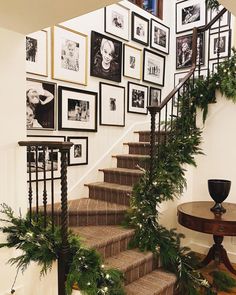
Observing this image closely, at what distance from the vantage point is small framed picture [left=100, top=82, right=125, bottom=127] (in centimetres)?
412

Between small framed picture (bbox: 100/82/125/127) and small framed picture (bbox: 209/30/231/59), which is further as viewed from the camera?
small framed picture (bbox: 209/30/231/59)

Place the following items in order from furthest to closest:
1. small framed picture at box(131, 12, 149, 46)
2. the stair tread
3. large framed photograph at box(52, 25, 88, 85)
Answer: small framed picture at box(131, 12, 149, 46) → large framed photograph at box(52, 25, 88, 85) → the stair tread

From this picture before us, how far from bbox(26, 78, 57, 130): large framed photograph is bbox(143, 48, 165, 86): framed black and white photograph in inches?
83.1

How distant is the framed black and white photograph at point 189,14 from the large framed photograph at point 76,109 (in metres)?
2.64

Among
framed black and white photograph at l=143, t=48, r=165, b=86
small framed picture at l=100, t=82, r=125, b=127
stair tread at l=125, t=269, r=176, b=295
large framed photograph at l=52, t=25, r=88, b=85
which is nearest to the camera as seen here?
stair tread at l=125, t=269, r=176, b=295

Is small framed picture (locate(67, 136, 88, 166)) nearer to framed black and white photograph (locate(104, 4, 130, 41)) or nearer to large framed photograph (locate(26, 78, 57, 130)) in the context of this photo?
large framed photograph (locate(26, 78, 57, 130))

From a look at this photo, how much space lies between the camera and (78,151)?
378 centimetres

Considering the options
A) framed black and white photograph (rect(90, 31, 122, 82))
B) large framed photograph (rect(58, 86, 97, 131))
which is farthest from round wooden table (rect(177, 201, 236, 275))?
framed black and white photograph (rect(90, 31, 122, 82))

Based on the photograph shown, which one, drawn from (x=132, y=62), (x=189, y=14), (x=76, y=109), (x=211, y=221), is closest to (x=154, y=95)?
(x=132, y=62)

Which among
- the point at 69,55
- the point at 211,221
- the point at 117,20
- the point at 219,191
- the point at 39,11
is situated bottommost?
the point at 211,221

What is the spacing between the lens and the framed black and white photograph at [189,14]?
5.07 m

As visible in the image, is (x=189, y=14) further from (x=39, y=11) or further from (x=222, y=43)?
(x=39, y=11)

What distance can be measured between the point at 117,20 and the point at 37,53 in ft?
5.55

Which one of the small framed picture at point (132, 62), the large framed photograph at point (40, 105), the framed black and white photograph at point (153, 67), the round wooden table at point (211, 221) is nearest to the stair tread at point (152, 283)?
the round wooden table at point (211, 221)
